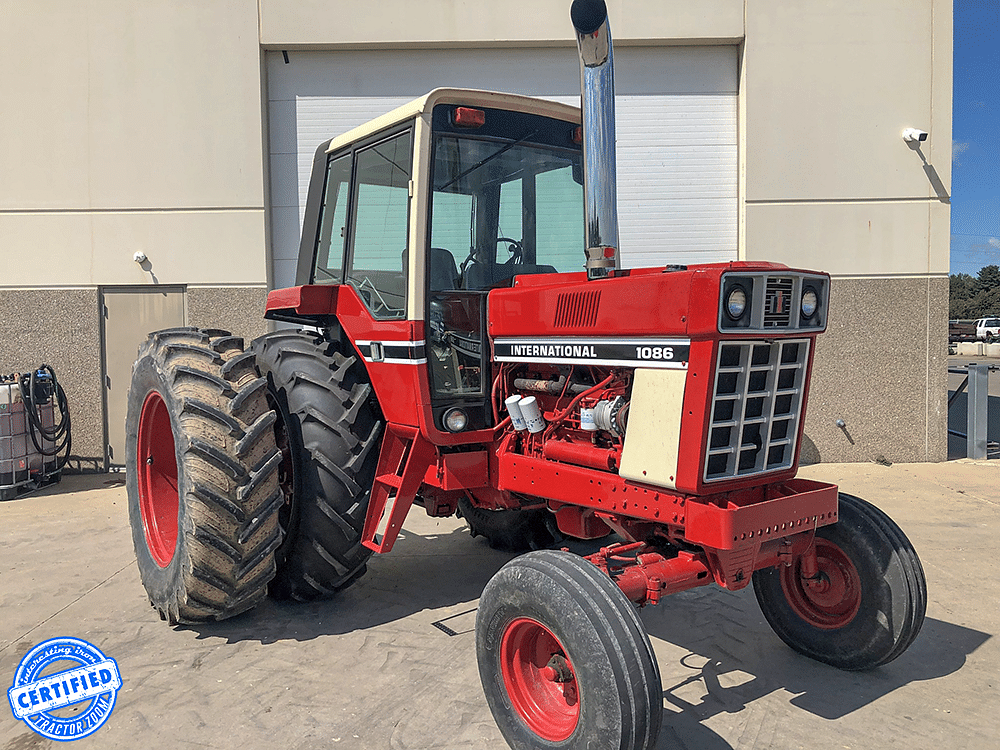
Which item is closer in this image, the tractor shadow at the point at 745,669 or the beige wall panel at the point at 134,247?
the tractor shadow at the point at 745,669

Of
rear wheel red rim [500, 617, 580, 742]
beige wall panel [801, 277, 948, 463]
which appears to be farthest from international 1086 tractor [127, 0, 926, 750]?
beige wall panel [801, 277, 948, 463]

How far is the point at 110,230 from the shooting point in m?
8.44

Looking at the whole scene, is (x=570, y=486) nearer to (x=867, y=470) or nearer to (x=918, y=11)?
(x=867, y=470)

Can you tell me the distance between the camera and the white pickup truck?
3869 centimetres

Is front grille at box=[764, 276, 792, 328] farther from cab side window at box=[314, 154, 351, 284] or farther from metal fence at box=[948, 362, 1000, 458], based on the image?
metal fence at box=[948, 362, 1000, 458]

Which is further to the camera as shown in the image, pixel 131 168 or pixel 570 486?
pixel 131 168

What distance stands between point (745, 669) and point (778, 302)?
1.73m

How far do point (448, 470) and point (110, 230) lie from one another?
6231mm

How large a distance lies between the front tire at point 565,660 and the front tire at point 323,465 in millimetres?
1240

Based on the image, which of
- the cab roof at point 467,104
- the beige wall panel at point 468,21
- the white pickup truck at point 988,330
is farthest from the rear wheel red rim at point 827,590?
the white pickup truck at point 988,330

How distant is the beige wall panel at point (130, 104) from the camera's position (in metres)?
8.31

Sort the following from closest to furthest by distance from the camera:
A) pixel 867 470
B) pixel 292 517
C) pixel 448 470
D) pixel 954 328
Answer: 1. pixel 448 470
2. pixel 292 517
3. pixel 867 470
4. pixel 954 328

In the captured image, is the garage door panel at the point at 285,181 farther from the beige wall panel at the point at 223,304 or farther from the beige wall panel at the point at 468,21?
the beige wall panel at the point at 468,21

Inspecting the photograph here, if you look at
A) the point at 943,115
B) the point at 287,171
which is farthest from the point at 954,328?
the point at 287,171
